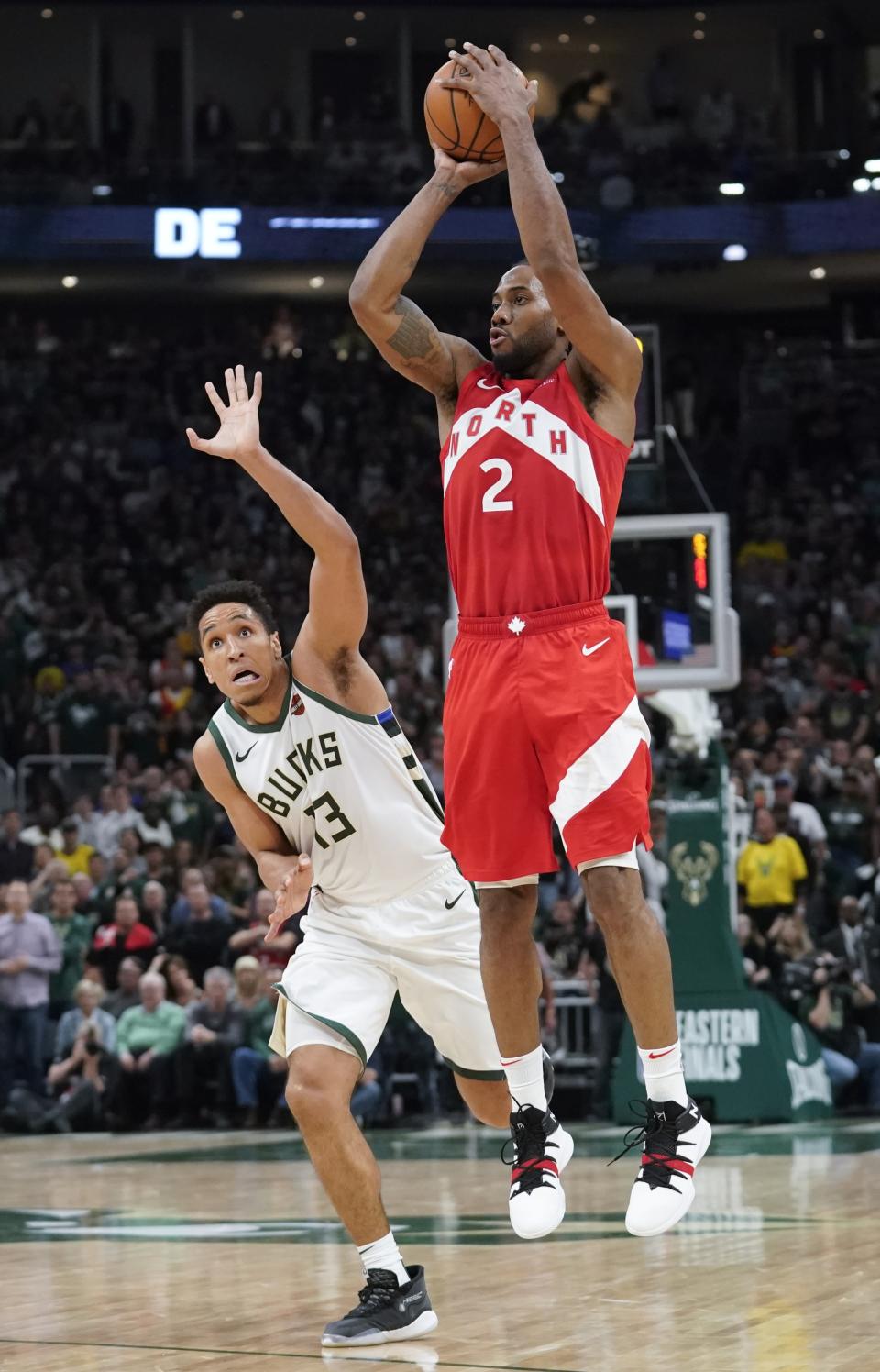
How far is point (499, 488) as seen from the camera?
543 cm

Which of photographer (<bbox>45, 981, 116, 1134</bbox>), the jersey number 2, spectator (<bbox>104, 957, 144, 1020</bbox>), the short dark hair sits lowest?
photographer (<bbox>45, 981, 116, 1134</bbox>)

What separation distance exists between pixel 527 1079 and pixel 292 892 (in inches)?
35.7

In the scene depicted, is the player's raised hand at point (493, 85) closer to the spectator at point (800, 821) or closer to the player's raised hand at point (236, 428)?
the player's raised hand at point (236, 428)

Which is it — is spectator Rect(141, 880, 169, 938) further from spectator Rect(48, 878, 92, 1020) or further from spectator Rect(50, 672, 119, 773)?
spectator Rect(50, 672, 119, 773)

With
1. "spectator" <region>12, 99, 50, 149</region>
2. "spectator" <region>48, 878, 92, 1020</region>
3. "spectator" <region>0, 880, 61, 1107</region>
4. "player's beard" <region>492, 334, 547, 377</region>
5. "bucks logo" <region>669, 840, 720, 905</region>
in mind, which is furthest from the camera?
"spectator" <region>12, 99, 50, 149</region>

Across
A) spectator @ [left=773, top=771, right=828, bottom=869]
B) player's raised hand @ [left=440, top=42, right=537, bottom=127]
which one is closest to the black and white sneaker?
player's raised hand @ [left=440, top=42, right=537, bottom=127]

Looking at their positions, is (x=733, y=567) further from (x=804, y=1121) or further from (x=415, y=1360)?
(x=415, y=1360)

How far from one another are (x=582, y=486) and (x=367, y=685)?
4.77ft

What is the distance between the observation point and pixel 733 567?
947 inches

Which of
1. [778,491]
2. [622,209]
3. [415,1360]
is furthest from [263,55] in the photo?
[415,1360]

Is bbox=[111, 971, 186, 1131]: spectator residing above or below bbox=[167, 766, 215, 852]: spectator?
below

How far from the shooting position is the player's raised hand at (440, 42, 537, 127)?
5.29 meters

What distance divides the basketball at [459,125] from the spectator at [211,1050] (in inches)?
346

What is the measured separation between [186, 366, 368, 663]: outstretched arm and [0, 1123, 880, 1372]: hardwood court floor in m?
2.23
